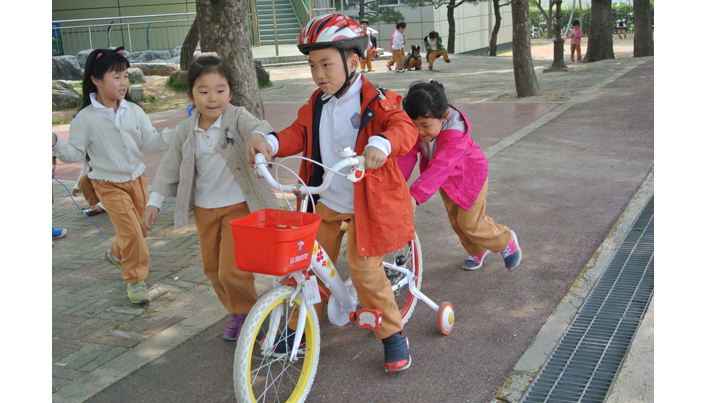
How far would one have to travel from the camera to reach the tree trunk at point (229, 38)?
19.1 ft

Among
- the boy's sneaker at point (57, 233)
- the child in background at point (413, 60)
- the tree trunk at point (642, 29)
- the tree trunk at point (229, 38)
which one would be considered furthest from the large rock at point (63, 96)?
the tree trunk at point (642, 29)

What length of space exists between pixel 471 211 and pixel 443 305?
808 millimetres

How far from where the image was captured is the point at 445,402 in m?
2.94

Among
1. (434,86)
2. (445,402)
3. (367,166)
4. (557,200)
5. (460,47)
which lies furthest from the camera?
(460,47)

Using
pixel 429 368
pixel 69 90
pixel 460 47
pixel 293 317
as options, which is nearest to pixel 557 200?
pixel 429 368

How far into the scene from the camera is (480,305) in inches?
157

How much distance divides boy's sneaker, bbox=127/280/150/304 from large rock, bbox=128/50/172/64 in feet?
64.8

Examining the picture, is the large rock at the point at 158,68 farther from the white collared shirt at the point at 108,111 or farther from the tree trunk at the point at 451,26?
the tree trunk at the point at 451,26

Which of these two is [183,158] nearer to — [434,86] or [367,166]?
[367,166]

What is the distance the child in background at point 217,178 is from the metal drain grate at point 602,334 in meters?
1.73

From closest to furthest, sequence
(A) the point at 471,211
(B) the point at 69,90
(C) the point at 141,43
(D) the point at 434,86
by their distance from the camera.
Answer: (D) the point at 434,86 < (A) the point at 471,211 < (B) the point at 69,90 < (C) the point at 141,43

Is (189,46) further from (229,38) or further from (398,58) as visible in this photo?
(229,38)

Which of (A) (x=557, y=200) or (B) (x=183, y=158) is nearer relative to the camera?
(B) (x=183, y=158)

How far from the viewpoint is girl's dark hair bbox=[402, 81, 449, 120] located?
3711 millimetres
